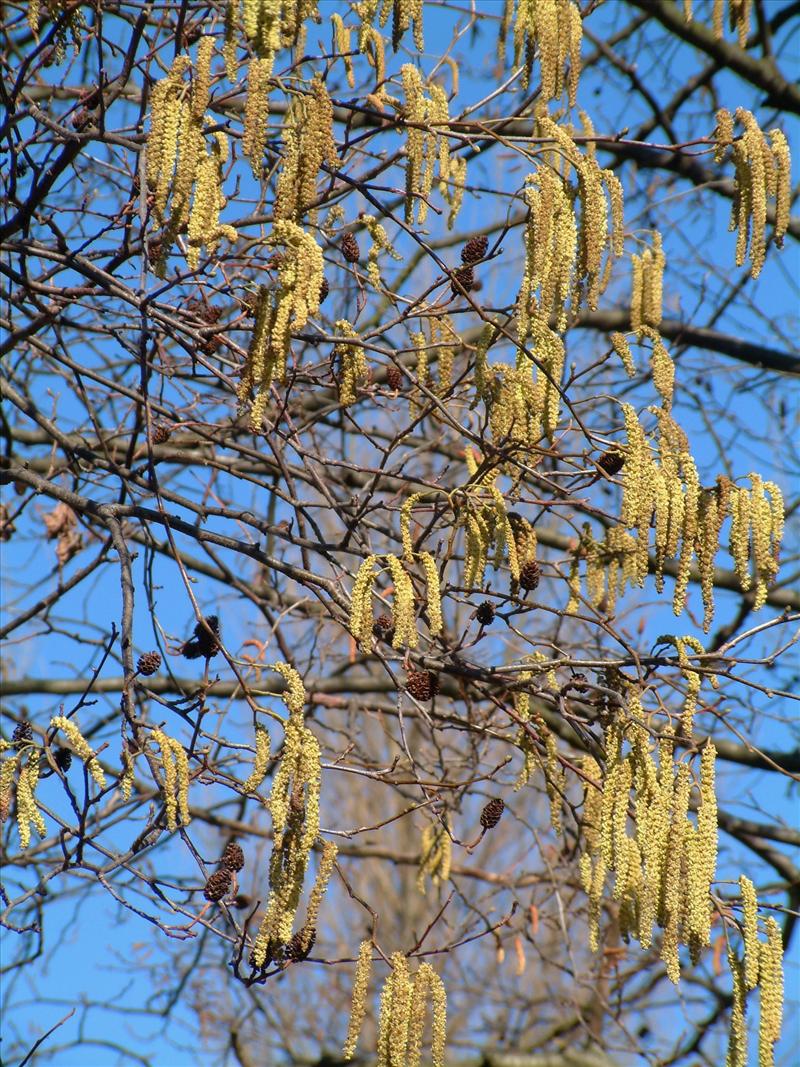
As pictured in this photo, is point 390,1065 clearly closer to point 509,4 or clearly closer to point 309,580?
point 309,580

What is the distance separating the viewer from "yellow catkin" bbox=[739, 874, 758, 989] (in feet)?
7.93

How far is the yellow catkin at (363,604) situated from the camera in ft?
8.28

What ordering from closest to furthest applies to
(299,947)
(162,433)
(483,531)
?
(299,947)
(483,531)
(162,433)

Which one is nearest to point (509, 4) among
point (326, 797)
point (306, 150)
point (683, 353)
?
point (306, 150)

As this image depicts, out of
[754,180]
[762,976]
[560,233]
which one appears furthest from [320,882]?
[754,180]

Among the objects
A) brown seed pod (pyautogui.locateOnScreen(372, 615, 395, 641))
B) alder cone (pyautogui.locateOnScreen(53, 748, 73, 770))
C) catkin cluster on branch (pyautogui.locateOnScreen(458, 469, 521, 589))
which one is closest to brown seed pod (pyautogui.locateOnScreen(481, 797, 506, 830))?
brown seed pod (pyautogui.locateOnScreen(372, 615, 395, 641))

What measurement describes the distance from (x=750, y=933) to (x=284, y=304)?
144 centimetres

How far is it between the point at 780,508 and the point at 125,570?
1.43m

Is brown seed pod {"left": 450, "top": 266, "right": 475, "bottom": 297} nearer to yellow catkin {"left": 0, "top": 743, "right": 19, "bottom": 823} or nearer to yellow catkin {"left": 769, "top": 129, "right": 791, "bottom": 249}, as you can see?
yellow catkin {"left": 769, "top": 129, "right": 791, "bottom": 249}

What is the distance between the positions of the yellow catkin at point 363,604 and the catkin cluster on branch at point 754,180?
3.60ft

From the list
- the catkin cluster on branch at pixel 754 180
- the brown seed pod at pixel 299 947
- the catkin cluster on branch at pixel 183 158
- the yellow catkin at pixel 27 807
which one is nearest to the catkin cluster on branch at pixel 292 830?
the brown seed pod at pixel 299 947

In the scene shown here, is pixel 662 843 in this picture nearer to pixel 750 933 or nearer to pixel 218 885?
pixel 750 933

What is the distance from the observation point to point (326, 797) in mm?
12406

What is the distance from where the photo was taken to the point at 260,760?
7.99 feet
